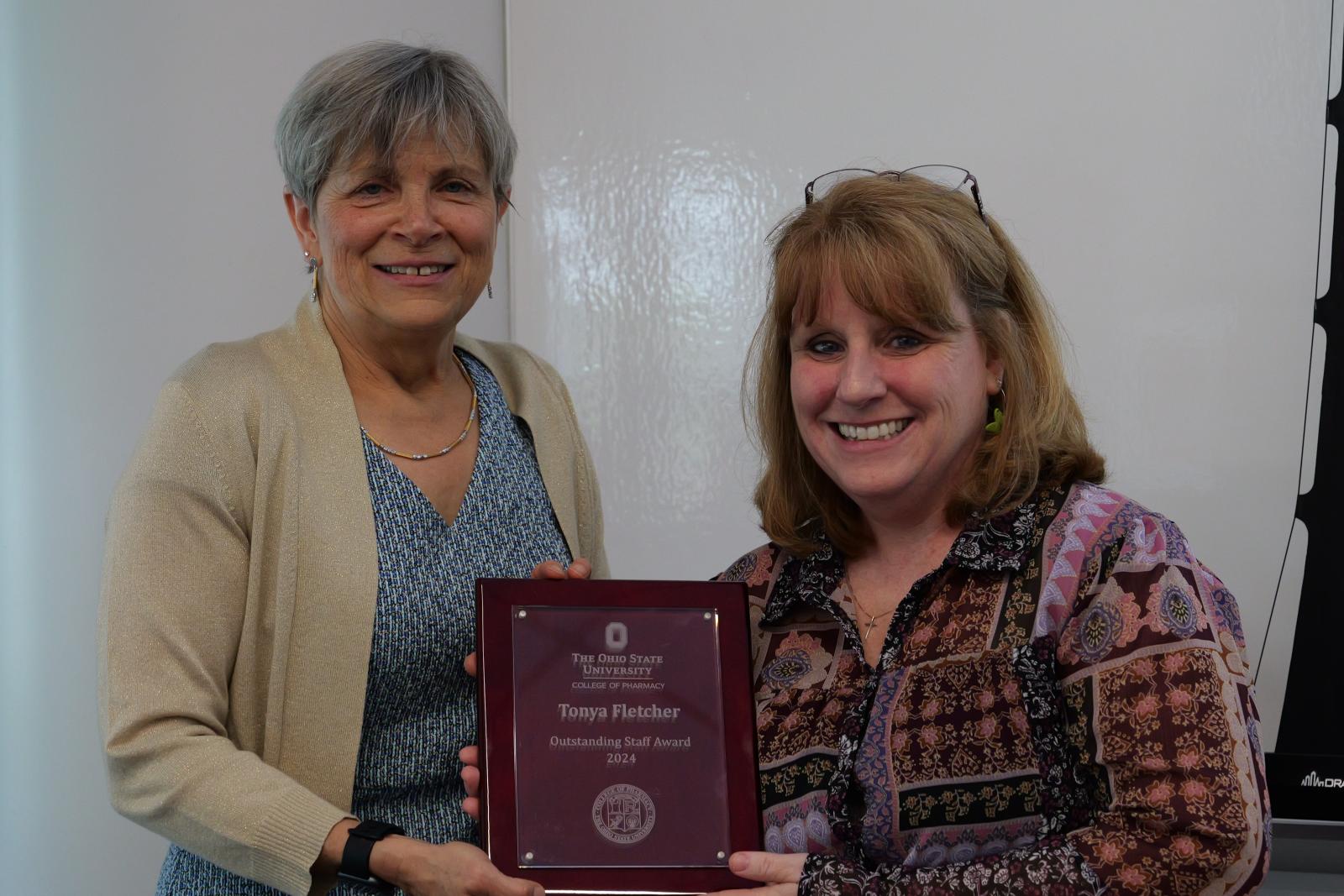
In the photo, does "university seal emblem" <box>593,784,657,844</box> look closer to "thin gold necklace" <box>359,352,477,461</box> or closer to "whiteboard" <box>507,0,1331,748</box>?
"thin gold necklace" <box>359,352,477,461</box>

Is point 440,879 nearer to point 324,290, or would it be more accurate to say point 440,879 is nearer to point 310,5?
point 324,290

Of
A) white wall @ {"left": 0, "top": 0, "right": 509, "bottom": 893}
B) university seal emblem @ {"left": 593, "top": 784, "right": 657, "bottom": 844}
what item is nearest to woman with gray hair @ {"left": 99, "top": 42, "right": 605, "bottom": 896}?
university seal emblem @ {"left": 593, "top": 784, "right": 657, "bottom": 844}

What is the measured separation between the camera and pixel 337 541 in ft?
5.76

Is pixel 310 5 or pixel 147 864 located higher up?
pixel 310 5

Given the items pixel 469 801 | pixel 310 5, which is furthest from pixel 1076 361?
pixel 310 5

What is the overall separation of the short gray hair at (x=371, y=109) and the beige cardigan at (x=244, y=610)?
0.85 ft

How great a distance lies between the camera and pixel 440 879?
5.09 feet

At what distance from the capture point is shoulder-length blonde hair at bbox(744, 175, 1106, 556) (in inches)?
64.0

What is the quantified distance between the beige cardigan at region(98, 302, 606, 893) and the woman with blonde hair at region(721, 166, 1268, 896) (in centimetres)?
56

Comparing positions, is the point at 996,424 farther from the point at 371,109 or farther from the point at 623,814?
the point at 371,109

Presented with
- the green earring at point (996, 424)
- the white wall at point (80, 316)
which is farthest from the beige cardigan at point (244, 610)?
the white wall at point (80, 316)

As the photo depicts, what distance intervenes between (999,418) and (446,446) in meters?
0.80

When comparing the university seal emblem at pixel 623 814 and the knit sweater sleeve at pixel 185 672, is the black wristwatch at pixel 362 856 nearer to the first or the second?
the knit sweater sleeve at pixel 185 672

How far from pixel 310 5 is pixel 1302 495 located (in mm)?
2414
